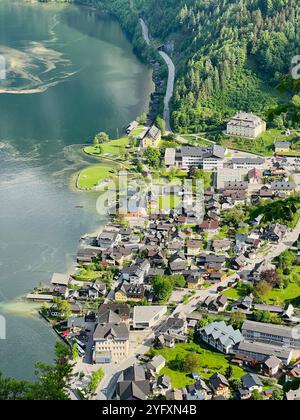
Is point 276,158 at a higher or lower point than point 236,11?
lower

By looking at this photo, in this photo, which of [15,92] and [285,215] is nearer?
[285,215]

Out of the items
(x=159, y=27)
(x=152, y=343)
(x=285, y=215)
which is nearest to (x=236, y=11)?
(x=159, y=27)

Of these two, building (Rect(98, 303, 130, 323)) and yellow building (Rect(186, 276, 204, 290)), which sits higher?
building (Rect(98, 303, 130, 323))

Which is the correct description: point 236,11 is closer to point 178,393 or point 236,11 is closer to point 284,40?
point 284,40

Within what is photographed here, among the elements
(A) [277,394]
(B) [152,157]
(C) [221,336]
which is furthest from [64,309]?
(B) [152,157]

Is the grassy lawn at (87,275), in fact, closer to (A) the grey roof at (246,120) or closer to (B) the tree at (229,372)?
(B) the tree at (229,372)

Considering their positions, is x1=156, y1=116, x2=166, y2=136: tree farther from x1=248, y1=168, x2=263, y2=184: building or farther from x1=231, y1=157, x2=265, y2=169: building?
x1=248, y1=168, x2=263, y2=184: building

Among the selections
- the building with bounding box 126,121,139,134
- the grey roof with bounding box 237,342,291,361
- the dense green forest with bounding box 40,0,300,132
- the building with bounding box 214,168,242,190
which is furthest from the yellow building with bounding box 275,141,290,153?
the grey roof with bounding box 237,342,291,361
